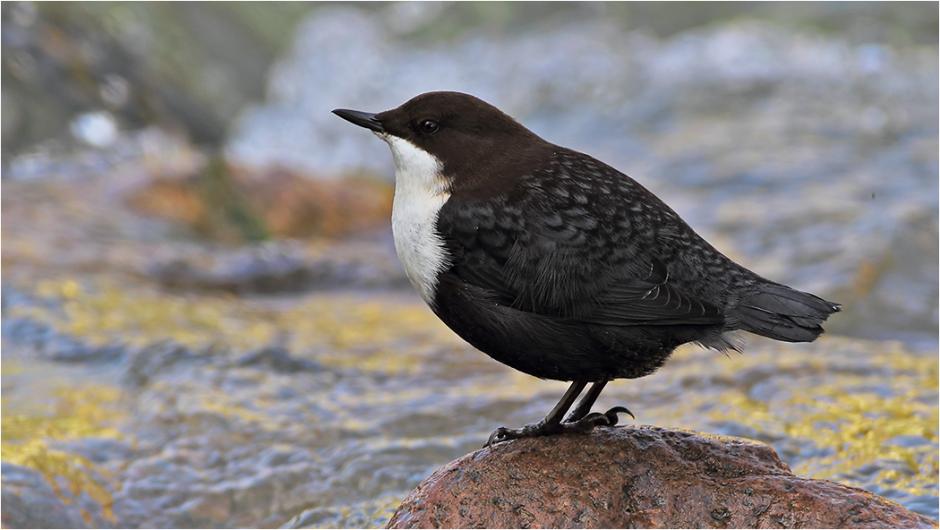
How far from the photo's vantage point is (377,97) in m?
12.9

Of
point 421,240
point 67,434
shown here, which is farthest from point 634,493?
point 67,434

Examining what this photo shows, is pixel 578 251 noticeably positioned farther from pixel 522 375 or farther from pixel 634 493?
pixel 522 375

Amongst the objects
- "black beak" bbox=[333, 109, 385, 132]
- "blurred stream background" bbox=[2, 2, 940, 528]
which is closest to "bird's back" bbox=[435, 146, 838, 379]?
"black beak" bbox=[333, 109, 385, 132]

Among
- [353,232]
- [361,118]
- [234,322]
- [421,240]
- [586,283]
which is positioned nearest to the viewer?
[586,283]

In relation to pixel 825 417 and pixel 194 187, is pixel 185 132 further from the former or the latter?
pixel 825 417

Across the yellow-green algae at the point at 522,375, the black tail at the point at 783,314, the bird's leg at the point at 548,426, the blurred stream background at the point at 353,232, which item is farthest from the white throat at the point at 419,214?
the yellow-green algae at the point at 522,375

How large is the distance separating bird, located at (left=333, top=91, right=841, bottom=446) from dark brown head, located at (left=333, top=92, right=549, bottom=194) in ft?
0.07

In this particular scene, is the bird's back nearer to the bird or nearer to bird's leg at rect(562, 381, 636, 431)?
the bird

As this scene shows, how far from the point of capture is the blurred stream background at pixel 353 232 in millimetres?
4797

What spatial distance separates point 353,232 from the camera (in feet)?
28.5

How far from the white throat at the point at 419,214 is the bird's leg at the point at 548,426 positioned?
Result: 45 cm

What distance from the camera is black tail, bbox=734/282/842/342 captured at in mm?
3029

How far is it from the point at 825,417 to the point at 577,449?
201 cm

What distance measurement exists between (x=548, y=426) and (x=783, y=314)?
786mm
